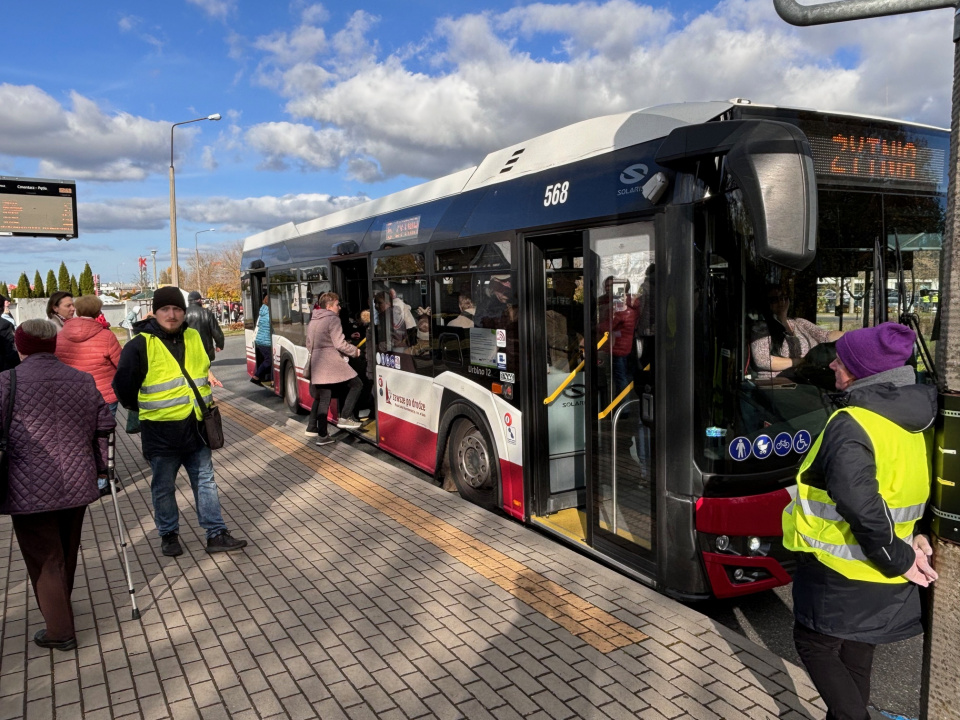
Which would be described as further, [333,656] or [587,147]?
[587,147]

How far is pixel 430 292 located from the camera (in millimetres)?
6840

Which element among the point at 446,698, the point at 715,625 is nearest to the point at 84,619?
the point at 446,698

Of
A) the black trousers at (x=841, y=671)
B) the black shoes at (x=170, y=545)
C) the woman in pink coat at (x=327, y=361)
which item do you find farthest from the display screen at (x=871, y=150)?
the woman in pink coat at (x=327, y=361)

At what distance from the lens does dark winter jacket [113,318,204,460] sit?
4809mm

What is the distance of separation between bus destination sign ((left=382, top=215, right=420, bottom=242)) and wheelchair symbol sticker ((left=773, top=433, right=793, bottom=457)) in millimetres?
4232

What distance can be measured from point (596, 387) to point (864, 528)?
2394mm

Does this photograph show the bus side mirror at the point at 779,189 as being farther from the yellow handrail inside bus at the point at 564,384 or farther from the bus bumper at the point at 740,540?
the yellow handrail inside bus at the point at 564,384

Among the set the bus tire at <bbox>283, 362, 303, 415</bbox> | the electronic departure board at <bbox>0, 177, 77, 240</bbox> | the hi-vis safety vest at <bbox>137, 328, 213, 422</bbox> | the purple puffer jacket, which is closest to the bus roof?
the hi-vis safety vest at <bbox>137, 328, 213, 422</bbox>

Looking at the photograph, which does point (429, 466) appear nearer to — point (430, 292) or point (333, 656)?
point (430, 292)

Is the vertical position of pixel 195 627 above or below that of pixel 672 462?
below

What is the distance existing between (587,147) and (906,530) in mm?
3197

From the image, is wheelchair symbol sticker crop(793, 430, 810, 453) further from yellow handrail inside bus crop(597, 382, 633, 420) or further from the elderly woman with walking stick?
the elderly woman with walking stick

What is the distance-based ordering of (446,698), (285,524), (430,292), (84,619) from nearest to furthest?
(446,698) → (84,619) → (285,524) → (430,292)

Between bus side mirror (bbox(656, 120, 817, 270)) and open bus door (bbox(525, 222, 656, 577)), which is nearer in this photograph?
bus side mirror (bbox(656, 120, 817, 270))
